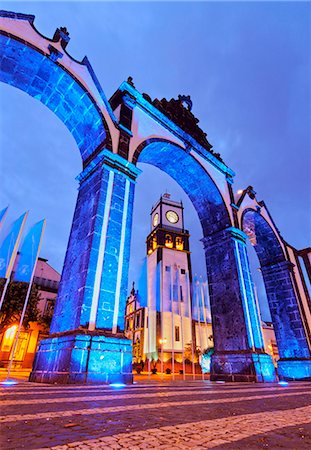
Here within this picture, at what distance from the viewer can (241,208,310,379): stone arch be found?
10.3m

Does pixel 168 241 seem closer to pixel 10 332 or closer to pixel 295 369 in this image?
pixel 10 332

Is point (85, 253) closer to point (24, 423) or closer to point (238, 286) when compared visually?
point (24, 423)

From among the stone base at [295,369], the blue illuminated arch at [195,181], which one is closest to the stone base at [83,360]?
the blue illuminated arch at [195,181]

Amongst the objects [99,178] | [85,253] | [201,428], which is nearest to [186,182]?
[99,178]

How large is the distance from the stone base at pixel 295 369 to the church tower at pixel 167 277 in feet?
64.0

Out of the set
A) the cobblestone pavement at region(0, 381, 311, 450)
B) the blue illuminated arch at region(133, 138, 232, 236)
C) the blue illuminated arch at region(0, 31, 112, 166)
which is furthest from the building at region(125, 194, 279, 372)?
the cobblestone pavement at region(0, 381, 311, 450)

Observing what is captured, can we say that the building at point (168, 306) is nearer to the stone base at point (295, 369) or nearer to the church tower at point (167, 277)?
the church tower at point (167, 277)

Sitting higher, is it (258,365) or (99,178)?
(99,178)

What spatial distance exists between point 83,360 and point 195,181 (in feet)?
26.5

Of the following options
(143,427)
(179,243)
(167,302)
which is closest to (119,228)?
(143,427)

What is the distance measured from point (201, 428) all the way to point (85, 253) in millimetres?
4234

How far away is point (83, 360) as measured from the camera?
407cm

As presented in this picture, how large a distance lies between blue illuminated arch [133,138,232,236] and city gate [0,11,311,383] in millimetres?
41

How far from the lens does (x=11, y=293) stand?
15.7 meters
